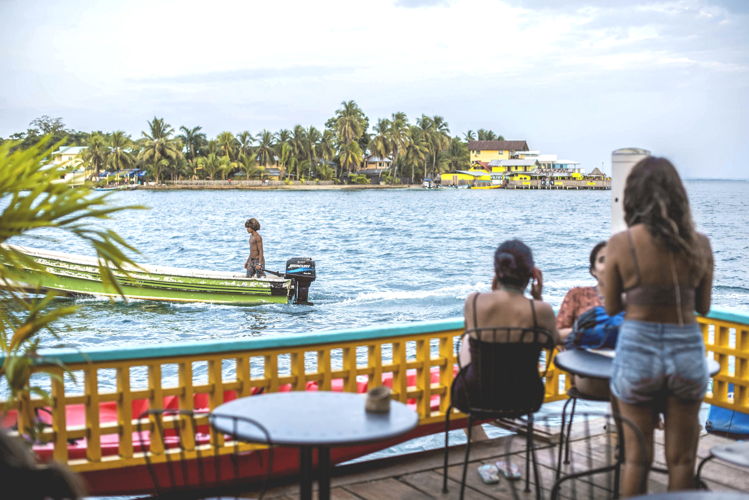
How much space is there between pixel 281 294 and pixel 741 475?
1630 centimetres

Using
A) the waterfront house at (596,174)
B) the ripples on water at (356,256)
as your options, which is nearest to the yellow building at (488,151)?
the waterfront house at (596,174)

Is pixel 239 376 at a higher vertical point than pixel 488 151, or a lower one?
lower

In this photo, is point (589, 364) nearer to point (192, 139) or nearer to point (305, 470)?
point (305, 470)

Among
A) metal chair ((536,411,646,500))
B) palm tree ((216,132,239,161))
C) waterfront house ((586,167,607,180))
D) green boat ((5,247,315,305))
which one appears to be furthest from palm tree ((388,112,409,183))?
metal chair ((536,411,646,500))

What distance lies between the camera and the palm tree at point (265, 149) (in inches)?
5463

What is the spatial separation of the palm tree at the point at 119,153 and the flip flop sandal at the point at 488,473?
442 feet

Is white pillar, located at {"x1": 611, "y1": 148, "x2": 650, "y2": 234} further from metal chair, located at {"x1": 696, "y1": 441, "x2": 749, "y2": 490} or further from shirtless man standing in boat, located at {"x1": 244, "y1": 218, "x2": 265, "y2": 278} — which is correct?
shirtless man standing in boat, located at {"x1": 244, "y1": 218, "x2": 265, "y2": 278}

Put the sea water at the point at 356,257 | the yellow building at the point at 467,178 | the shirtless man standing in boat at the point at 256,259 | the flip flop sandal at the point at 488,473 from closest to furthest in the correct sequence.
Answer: the flip flop sandal at the point at 488,473 < the shirtless man standing in boat at the point at 256,259 < the sea water at the point at 356,257 < the yellow building at the point at 467,178

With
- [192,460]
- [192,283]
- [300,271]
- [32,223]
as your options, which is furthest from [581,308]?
[192,283]

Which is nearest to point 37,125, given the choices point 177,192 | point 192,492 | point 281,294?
point 177,192

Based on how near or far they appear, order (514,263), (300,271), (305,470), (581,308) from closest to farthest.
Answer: (305,470)
(514,263)
(581,308)
(300,271)

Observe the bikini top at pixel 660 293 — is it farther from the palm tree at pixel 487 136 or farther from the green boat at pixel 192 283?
the palm tree at pixel 487 136

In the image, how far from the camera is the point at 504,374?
387cm

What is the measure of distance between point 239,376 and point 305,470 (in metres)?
1.37
